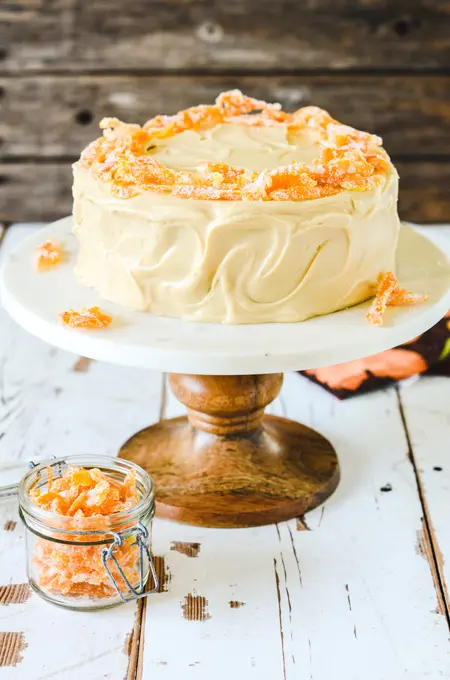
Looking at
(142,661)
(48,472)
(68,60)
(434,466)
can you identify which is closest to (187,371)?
(48,472)

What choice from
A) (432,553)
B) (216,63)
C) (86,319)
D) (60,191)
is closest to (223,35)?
(216,63)

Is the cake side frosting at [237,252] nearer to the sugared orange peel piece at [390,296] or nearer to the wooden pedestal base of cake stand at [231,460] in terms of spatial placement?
the sugared orange peel piece at [390,296]

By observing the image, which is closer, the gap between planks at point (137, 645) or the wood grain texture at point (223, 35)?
the gap between planks at point (137, 645)

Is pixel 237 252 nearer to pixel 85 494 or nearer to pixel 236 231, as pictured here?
pixel 236 231

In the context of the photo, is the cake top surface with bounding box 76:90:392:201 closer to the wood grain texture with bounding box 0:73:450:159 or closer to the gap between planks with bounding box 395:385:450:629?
the gap between planks with bounding box 395:385:450:629

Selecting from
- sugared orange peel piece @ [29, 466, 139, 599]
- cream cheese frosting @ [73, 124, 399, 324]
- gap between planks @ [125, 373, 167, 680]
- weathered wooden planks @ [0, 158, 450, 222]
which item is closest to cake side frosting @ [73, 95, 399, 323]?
cream cheese frosting @ [73, 124, 399, 324]

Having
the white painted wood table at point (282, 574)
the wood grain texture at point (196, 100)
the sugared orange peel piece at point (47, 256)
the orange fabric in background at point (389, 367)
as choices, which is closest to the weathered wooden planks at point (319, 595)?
the white painted wood table at point (282, 574)
